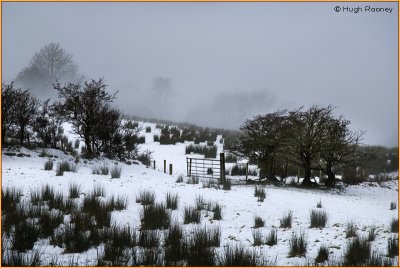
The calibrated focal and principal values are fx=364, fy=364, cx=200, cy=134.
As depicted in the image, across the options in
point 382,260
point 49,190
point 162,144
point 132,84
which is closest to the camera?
point 382,260

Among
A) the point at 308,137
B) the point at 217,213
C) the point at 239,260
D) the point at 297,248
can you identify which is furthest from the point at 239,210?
the point at 308,137

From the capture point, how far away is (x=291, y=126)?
53.0 feet

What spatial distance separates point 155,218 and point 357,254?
149 inches

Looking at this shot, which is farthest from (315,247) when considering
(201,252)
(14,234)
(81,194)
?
(81,194)

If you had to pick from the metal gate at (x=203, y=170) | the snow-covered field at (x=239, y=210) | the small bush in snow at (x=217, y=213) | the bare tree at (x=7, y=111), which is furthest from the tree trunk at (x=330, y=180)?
the bare tree at (x=7, y=111)

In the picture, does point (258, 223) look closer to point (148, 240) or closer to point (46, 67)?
point (148, 240)

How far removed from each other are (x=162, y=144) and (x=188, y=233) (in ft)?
62.5

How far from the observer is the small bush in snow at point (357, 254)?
5.33 meters

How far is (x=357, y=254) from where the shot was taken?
5.51m

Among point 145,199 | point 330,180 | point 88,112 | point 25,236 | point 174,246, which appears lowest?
point 174,246

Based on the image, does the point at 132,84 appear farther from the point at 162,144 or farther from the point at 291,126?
the point at 291,126

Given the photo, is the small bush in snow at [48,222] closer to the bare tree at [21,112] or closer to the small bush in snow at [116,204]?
the small bush in snow at [116,204]

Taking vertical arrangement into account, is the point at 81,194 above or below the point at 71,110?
below

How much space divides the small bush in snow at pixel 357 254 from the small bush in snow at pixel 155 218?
335 cm
